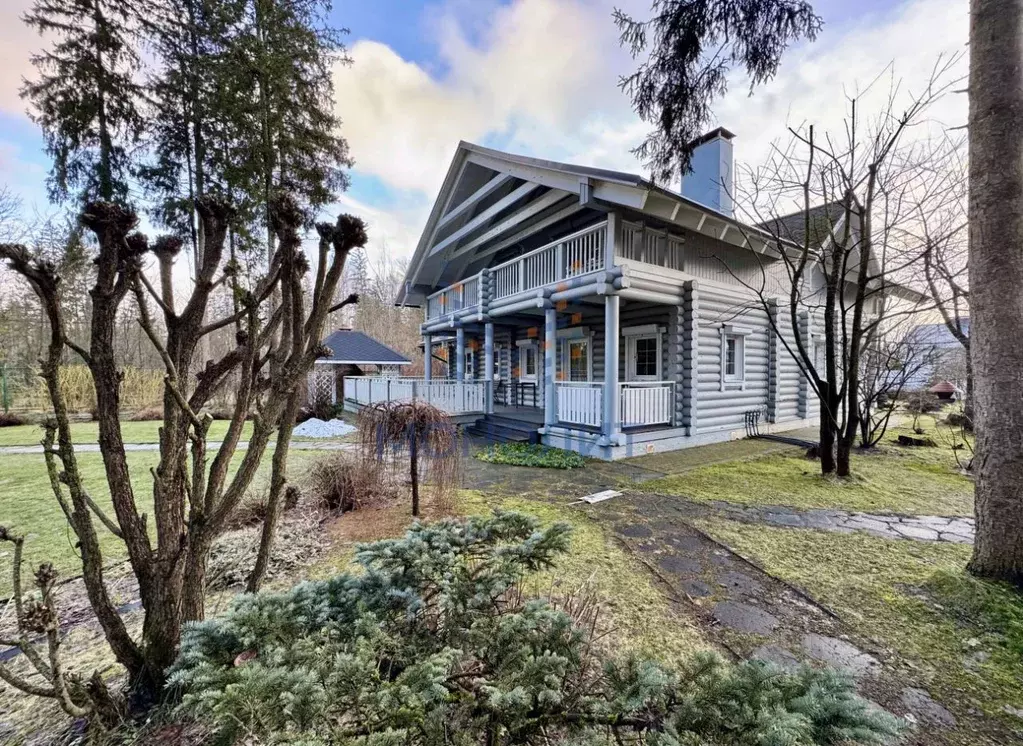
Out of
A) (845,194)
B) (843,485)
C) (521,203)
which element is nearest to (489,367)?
(521,203)

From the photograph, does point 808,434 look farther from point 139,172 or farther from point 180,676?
point 139,172

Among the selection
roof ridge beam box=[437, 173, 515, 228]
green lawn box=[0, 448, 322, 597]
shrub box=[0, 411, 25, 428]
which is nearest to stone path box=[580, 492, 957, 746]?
green lawn box=[0, 448, 322, 597]

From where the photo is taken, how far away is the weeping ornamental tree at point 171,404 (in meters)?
1.63

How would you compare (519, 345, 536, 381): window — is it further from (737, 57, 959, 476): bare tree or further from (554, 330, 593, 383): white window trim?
(737, 57, 959, 476): bare tree

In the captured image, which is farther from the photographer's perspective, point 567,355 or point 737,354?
point 567,355

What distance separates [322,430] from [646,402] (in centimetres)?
870

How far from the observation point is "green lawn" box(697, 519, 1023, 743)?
7.10ft

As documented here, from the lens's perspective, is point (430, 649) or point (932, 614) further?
point (932, 614)

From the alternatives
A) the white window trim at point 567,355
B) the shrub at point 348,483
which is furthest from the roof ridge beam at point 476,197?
the shrub at point 348,483

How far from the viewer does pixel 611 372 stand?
7.45 metres

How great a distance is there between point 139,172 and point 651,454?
46.1 ft

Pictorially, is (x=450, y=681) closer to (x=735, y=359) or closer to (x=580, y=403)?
(x=580, y=403)

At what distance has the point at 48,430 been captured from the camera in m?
1.54

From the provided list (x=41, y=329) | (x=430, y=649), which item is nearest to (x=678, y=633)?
(x=430, y=649)
